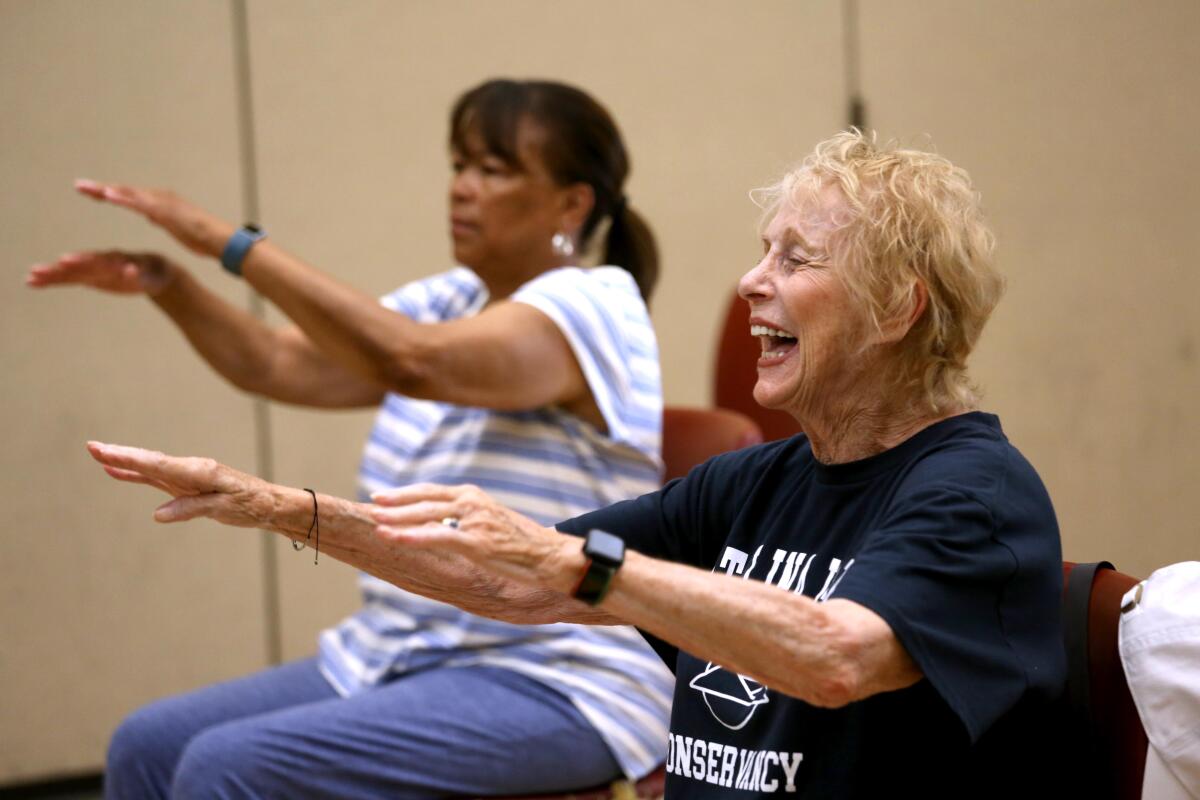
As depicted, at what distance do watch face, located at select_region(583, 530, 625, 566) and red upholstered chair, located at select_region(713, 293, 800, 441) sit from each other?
1502mm

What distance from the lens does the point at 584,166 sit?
221 centimetres

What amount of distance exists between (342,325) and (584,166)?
1.70 ft

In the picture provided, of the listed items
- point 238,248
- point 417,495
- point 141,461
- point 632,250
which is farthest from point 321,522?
point 632,250

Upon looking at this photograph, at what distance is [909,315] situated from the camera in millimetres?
1228

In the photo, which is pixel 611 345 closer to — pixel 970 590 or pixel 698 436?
pixel 698 436

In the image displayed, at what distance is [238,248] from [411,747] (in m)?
0.80

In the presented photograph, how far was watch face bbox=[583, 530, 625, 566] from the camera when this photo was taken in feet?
3.29

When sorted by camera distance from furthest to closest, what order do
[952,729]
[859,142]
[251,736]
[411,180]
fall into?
[411,180] < [251,736] < [859,142] < [952,729]

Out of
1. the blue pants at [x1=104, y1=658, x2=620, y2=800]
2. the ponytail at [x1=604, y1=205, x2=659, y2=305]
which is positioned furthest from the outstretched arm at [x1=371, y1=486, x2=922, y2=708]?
the ponytail at [x1=604, y1=205, x2=659, y2=305]

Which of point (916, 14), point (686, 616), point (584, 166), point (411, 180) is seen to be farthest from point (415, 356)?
point (916, 14)

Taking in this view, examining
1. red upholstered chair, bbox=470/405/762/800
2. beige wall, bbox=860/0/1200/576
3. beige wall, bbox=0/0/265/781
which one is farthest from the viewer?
beige wall, bbox=860/0/1200/576

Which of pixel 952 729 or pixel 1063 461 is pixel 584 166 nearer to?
pixel 952 729

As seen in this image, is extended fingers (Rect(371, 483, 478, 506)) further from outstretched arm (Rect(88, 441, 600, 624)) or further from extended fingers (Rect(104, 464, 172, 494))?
extended fingers (Rect(104, 464, 172, 494))

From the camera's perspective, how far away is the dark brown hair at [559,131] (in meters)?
2.18
